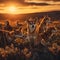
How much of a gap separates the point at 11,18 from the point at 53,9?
0.59m

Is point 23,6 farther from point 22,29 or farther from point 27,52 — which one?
point 27,52

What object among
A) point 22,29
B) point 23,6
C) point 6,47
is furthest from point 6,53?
point 23,6

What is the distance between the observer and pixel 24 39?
4273mm

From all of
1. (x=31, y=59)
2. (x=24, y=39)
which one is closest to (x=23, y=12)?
(x=24, y=39)

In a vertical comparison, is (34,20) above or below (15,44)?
above

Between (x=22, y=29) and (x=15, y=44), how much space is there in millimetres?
222

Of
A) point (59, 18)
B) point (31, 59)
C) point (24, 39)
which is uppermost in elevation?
point (59, 18)

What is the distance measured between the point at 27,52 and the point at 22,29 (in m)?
0.32

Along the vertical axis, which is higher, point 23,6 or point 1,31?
point 23,6

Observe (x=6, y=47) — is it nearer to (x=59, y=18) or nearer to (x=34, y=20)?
(x=34, y=20)

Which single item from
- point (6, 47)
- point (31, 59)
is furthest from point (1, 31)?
point (31, 59)

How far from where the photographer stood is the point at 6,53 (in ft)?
13.8

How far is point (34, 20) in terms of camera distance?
4.32 meters

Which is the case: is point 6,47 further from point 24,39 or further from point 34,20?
point 34,20
